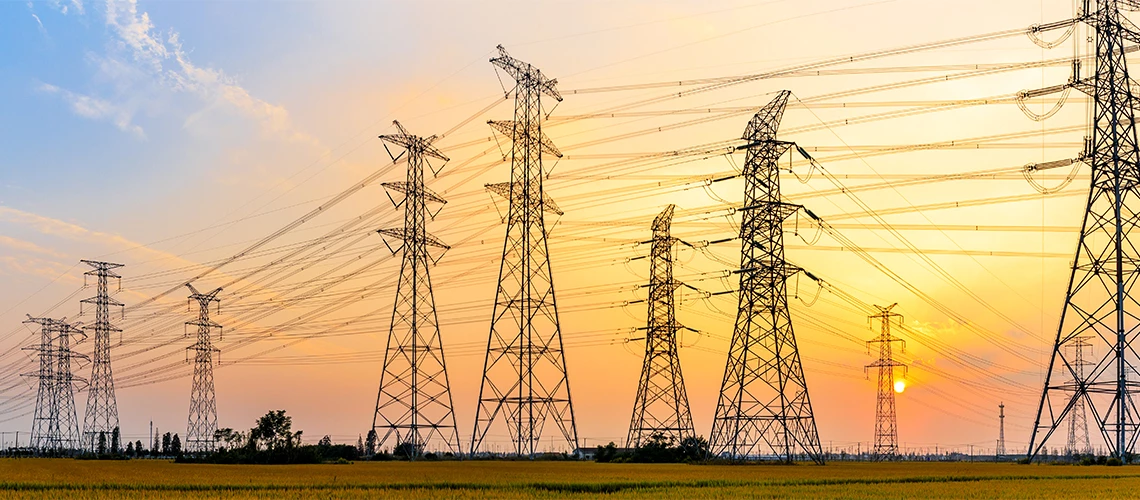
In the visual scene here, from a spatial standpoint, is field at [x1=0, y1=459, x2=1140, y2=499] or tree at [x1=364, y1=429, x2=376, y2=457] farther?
tree at [x1=364, y1=429, x2=376, y2=457]

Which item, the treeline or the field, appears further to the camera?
the treeline

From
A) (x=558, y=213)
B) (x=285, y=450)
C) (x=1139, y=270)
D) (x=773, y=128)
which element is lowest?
(x=285, y=450)

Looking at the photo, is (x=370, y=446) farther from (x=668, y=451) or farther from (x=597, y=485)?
(x=597, y=485)

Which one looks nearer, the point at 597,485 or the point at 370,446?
the point at 597,485

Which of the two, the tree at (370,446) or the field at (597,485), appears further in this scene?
the tree at (370,446)

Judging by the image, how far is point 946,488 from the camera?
39.2 meters

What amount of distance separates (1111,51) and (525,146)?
36740 millimetres

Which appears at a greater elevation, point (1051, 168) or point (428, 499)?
point (1051, 168)

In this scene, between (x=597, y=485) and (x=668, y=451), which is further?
(x=668, y=451)

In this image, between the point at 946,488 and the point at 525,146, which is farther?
the point at 525,146

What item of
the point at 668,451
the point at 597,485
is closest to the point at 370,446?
the point at 668,451

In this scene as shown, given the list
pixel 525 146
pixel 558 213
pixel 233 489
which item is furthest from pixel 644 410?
pixel 233 489

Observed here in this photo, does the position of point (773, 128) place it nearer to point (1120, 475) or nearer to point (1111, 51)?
point (1111, 51)

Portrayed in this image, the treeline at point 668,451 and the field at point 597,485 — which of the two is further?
the treeline at point 668,451
